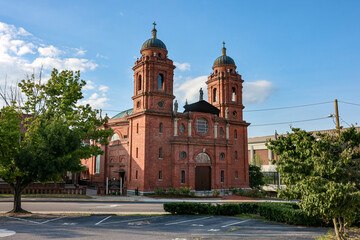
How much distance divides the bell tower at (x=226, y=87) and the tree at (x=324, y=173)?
100 ft

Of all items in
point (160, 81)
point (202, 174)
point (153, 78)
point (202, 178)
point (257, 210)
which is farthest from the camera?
point (202, 174)

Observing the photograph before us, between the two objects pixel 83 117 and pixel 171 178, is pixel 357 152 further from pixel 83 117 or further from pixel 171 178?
pixel 171 178

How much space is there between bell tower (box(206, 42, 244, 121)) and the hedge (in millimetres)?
24962

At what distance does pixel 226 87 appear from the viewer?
153 feet

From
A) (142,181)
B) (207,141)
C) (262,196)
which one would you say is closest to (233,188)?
(262,196)

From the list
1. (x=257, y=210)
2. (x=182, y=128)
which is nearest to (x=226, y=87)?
(x=182, y=128)

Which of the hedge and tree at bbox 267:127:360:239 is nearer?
tree at bbox 267:127:360:239

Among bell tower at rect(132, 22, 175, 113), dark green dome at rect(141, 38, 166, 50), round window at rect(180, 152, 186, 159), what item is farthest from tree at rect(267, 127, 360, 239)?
dark green dome at rect(141, 38, 166, 50)

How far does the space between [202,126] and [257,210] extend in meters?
21.2

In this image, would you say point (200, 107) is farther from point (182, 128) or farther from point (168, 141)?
point (168, 141)

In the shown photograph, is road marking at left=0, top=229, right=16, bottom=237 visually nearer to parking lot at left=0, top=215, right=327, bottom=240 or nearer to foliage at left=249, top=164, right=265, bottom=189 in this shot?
parking lot at left=0, top=215, right=327, bottom=240

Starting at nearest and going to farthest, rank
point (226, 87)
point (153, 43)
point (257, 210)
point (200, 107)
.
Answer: point (257, 210)
point (153, 43)
point (200, 107)
point (226, 87)

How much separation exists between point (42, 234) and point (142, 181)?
22575 millimetres

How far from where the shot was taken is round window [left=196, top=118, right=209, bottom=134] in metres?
40.4
